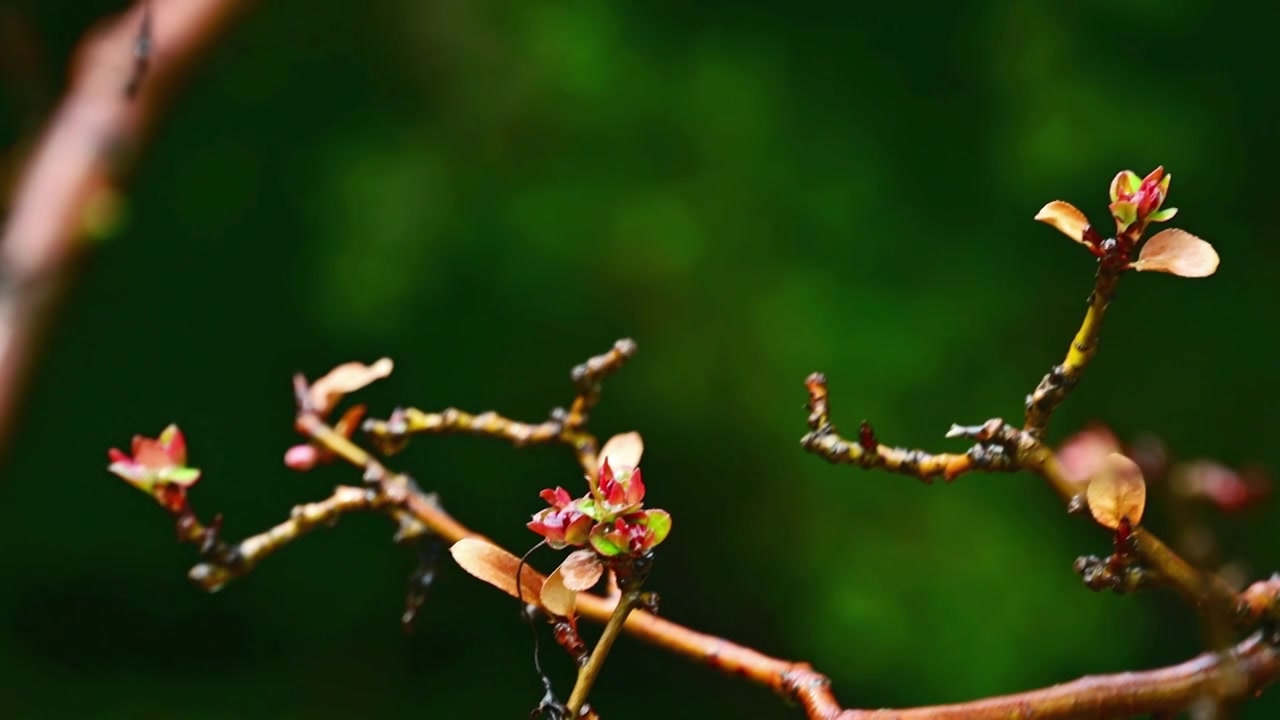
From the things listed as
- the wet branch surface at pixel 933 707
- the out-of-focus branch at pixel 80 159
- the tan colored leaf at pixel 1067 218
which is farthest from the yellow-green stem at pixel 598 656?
the out-of-focus branch at pixel 80 159

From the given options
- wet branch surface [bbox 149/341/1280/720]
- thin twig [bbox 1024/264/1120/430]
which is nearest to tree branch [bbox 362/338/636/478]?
wet branch surface [bbox 149/341/1280/720]

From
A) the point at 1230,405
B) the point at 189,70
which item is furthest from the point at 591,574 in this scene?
the point at 1230,405

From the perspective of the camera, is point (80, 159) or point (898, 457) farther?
point (80, 159)

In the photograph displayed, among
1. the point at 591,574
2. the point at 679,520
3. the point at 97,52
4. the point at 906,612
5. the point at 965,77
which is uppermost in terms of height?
the point at 97,52

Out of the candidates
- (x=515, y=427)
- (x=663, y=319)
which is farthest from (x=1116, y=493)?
(x=663, y=319)

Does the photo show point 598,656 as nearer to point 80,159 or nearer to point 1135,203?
point 1135,203

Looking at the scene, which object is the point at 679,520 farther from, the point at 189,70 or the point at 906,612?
the point at 189,70

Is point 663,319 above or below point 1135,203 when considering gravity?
above
